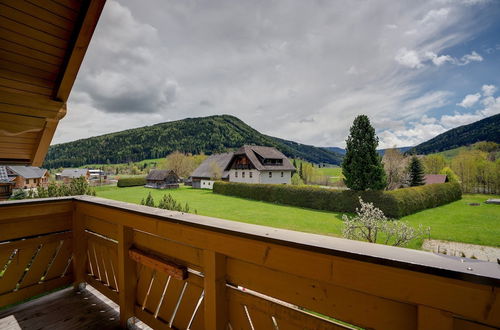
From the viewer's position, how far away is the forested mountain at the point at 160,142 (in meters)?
58.0

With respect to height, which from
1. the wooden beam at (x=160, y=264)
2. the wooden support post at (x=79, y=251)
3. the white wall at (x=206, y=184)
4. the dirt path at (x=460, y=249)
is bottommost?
the dirt path at (x=460, y=249)

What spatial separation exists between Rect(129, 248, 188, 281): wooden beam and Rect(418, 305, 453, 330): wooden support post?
3.77ft

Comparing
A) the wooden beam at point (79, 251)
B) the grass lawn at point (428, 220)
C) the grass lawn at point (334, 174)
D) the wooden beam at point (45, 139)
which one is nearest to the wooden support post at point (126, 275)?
the wooden beam at point (79, 251)

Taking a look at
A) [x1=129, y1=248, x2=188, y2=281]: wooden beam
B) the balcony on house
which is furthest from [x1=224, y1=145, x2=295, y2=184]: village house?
[x1=129, y1=248, x2=188, y2=281]: wooden beam

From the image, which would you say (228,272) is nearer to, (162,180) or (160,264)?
(160,264)

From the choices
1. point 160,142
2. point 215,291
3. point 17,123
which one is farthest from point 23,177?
point 160,142

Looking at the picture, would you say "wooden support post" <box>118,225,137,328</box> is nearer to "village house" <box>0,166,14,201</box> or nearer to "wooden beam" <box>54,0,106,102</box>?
"wooden beam" <box>54,0,106,102</box>

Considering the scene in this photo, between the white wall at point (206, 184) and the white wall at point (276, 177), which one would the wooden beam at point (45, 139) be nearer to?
the white wall at point (276, 177)

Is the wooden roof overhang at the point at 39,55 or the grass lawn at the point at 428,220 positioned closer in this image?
the wooden roof overhang at the point at 39,55

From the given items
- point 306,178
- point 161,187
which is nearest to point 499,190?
point 306,178

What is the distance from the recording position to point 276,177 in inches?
1182

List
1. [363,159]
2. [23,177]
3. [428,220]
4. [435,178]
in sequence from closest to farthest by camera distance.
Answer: [428,220]
[363,159]
[435,178]
[23,177]

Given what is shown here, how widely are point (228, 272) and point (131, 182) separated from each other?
4073cm

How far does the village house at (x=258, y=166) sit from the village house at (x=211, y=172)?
1.11 meters
